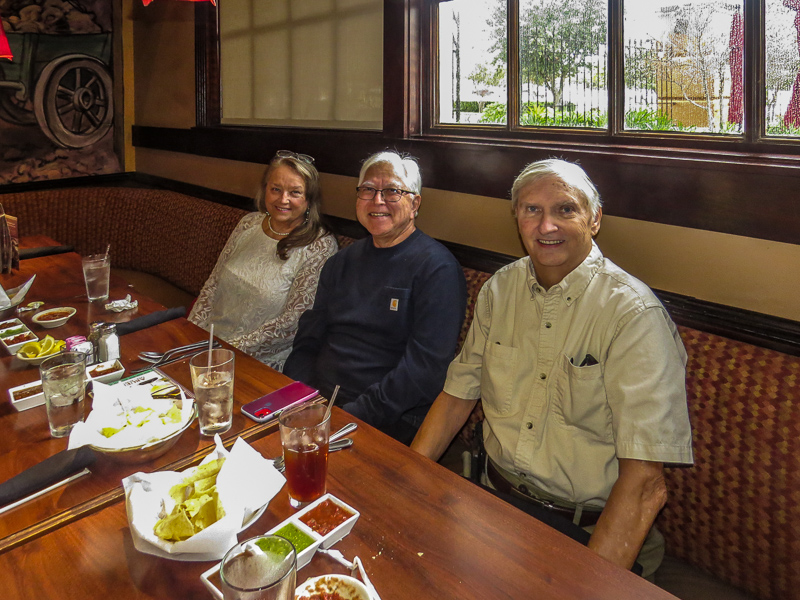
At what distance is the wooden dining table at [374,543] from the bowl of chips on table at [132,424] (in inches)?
1.3

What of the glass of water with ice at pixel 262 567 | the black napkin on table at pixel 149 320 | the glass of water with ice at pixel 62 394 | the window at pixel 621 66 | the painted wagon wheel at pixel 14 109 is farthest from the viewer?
the painted wagon wheel at pixel 14 109

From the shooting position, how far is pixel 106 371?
1594mm

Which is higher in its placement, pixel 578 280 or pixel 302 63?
pixel 302 63

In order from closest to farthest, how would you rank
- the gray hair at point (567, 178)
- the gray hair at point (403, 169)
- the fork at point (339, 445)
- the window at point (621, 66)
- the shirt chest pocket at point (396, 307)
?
the fork at point (339, 445) < the gray hair at point (567, 178) < the window at point (621, 66) < the shirt chest pocket at point (396, 307) < the gray hair at point (403, 169)

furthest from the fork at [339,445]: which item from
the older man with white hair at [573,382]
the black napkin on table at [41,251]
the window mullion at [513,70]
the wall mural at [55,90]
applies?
the wall mural at [55,90]

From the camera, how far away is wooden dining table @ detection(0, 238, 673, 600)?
90cm

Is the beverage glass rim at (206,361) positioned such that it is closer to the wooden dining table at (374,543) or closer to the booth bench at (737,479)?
the wooden dining table at (374,543)

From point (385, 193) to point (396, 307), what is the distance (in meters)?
0.39

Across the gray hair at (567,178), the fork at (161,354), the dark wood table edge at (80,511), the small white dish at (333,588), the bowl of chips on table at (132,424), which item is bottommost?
the small white dish at (333,588)

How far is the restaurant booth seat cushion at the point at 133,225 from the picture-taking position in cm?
371

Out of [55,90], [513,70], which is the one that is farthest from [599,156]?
[55,90]

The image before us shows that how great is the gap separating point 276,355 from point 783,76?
1.90 meters

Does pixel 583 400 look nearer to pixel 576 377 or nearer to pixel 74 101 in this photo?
pixel 576 377

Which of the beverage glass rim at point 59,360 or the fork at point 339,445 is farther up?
the beverage glass rim at point 59,360
